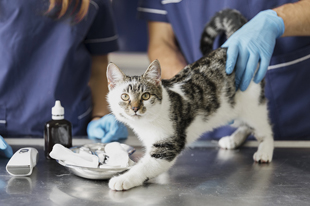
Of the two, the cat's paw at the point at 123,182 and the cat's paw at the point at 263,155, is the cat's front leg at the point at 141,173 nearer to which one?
the cat's paw at the point at 123,182

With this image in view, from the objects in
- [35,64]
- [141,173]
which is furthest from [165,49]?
[141,173]

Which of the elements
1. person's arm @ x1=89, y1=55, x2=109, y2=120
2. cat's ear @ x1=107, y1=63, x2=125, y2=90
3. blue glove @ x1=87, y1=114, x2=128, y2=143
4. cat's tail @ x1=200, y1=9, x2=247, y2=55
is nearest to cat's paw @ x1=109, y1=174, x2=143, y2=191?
cat's ear @ x1=107, y1=63, x2=125, y2=90

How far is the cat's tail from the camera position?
149 centimetres

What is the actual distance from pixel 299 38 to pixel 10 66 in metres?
1.48

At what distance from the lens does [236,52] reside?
1.29m

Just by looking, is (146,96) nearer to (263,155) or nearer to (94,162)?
(94,162)

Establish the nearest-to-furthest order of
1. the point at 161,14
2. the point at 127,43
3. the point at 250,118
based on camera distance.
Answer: the point at 250,118, the point at 161,14, the point at 127,43

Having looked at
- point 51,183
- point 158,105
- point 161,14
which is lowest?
point 51,183

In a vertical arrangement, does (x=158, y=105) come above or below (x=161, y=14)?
below

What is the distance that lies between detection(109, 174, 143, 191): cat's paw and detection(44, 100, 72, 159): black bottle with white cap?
39cm

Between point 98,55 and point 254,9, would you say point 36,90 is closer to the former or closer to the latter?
point 98,55

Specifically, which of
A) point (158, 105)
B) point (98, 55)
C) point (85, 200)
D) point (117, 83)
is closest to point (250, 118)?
point (158, 105)

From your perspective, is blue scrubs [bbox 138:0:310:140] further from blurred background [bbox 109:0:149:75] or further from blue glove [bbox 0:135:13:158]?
blurred background [bbox 109:0:149:75]

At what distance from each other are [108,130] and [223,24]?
79 centimetres
